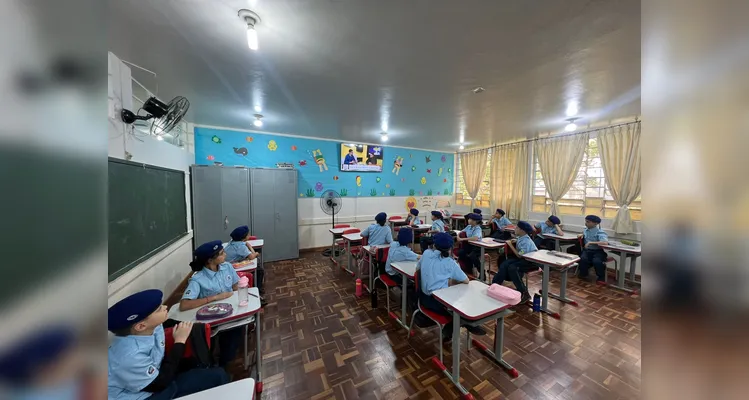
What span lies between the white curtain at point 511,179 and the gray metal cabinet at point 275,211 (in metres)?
5.42

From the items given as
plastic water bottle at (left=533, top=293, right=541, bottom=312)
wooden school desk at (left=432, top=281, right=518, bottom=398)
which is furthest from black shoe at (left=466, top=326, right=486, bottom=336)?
plastic water bottle at (left=533, top=293, right=541, bottom=312)

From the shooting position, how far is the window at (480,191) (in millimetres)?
7426

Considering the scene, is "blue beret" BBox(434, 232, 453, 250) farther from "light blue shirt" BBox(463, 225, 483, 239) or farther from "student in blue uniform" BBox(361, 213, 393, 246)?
"light blue shirt" BBox(463, 225, 483, 239)

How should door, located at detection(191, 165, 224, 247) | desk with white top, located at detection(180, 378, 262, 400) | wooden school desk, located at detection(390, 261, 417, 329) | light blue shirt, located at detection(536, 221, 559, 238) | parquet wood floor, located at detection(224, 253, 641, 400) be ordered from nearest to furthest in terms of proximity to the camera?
desk with white top, located at detection(180, 378, 262, 400), parquet wood floor, located at detection(224, 253, 641, 400), wooden school desk, located at detection(390, 261, 417, 329), door, located at detection(191, 165, 224, 247), light blue shirt, located at detection(536, 221, 559, 238)

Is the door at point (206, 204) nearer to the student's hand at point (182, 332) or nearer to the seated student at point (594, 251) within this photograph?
the student's hand at point (182, 332)

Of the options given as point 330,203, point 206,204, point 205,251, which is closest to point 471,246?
point 330,203

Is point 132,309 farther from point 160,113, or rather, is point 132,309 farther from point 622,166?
point 622,166

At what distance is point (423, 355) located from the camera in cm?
247

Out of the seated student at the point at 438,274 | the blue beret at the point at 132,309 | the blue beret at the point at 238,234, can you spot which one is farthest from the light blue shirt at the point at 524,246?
the blue beret at the point at 132,309

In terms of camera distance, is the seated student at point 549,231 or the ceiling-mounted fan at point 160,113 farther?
the seated student at point 549,231

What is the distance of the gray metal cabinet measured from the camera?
5.16 m

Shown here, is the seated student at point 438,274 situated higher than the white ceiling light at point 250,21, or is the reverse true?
the white ceiling light at point 250,21

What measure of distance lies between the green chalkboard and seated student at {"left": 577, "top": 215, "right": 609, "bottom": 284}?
21.2 feet

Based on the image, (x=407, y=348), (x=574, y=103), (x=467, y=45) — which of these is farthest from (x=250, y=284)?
(x=574, y=103)
